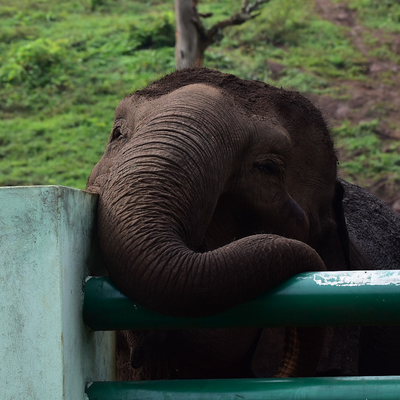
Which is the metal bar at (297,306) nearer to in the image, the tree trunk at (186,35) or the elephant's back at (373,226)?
the elephant's back at (373,226)

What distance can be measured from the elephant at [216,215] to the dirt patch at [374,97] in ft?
23.4

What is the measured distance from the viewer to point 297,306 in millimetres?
1569

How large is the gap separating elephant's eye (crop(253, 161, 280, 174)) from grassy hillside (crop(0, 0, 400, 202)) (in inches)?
267

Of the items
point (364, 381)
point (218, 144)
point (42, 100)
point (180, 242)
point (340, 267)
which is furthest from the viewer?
point (42, 100)

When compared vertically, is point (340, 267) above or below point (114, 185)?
below

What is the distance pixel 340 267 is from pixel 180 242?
1978mm

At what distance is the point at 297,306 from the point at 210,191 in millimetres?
939

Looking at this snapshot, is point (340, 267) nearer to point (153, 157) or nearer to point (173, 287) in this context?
point (153, 157)

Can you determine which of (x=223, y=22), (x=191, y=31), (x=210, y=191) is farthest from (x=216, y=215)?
(x=191, y=31)

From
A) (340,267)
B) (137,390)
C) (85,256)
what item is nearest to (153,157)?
(85,256)

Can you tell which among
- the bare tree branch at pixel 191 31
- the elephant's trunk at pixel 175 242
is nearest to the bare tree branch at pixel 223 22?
the bare tree branch at pixel 191 31

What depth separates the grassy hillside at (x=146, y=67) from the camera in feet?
36.7

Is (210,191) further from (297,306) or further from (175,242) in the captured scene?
(297,306)

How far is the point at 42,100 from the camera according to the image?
12.6 metres
